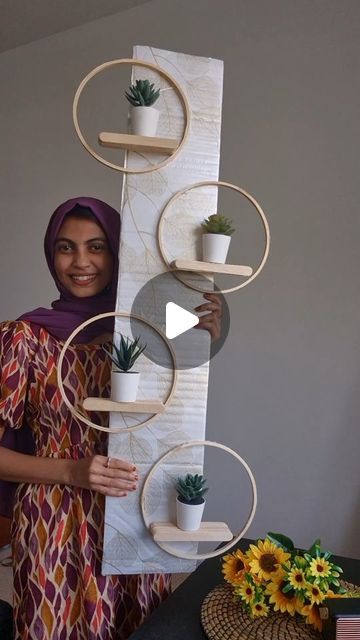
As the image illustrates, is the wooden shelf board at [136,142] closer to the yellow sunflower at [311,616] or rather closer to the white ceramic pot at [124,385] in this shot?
the white ceramic pot at [124,385]

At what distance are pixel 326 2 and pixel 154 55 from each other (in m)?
1.64

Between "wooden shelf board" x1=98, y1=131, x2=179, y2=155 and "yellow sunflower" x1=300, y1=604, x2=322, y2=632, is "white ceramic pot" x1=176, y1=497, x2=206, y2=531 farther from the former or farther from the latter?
"wooden shelf board" x1=98, y1=131, x2=179, y2=155

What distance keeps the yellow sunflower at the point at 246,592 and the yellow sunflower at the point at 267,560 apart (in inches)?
1.0

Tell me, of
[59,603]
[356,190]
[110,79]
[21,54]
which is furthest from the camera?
[21,54]

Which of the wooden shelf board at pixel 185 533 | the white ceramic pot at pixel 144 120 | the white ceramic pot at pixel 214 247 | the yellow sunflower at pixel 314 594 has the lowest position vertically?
the yellow sunflower at pixel 314 594

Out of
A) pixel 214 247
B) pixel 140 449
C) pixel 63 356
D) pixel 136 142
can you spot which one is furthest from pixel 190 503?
pixel 136 142

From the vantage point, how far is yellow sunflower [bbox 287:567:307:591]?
36.7 inches

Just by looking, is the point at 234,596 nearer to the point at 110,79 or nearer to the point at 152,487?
the point at 152,487

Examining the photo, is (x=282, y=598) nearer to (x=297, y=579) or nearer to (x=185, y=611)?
(x=297, y=579)

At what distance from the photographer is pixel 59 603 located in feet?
3.08

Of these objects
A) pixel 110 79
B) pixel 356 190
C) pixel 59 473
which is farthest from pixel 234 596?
pixel 110 79

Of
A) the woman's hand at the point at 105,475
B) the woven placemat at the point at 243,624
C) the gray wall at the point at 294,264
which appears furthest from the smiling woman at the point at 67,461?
the gray wall at the point at 294,264

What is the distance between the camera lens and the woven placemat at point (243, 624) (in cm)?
91

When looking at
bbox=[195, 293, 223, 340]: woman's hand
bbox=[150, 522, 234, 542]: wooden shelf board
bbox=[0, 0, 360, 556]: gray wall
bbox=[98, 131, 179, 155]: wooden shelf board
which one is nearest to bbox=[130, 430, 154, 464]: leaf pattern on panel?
bbox=[150, 522, 234, 542]: wooden shelf board
